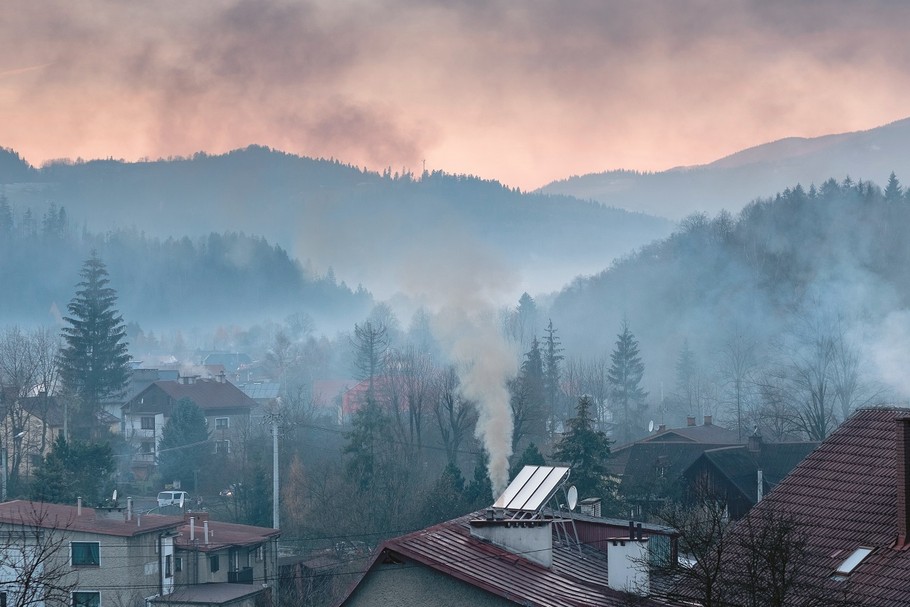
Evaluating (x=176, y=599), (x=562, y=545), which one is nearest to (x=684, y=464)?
(x=176, y=599)

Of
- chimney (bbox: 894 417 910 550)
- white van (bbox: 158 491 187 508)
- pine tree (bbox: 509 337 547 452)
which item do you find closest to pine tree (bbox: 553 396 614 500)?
pine tree (bbox: 509 337 547 452)

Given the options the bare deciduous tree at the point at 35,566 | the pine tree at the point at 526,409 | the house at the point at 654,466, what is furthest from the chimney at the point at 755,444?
the bare deciduous tree at the point at 35,566

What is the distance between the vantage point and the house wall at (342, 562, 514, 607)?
18219mm

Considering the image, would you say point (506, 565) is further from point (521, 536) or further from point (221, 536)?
point (221, 536)

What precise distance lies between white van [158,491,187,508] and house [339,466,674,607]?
141 ft

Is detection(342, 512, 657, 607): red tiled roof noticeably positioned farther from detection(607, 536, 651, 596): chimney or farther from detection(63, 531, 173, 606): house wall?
detection(63, 531, 173, 606): house wall

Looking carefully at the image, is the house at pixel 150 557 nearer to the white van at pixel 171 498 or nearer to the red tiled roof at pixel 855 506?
the white van at pixel 171 498

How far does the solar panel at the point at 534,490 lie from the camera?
20828mm

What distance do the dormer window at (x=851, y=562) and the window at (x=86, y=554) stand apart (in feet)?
88.4

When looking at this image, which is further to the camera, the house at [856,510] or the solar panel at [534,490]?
the solar panel at [534,490]

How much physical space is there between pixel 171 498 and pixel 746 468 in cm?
3034

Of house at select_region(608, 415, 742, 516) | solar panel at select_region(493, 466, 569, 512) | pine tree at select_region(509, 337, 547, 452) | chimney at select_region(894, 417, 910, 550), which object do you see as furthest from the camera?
pine tree at select_region(509, 337, 547, 452)

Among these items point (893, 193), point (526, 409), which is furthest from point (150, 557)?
point (893, 193)

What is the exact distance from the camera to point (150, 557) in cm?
3909
